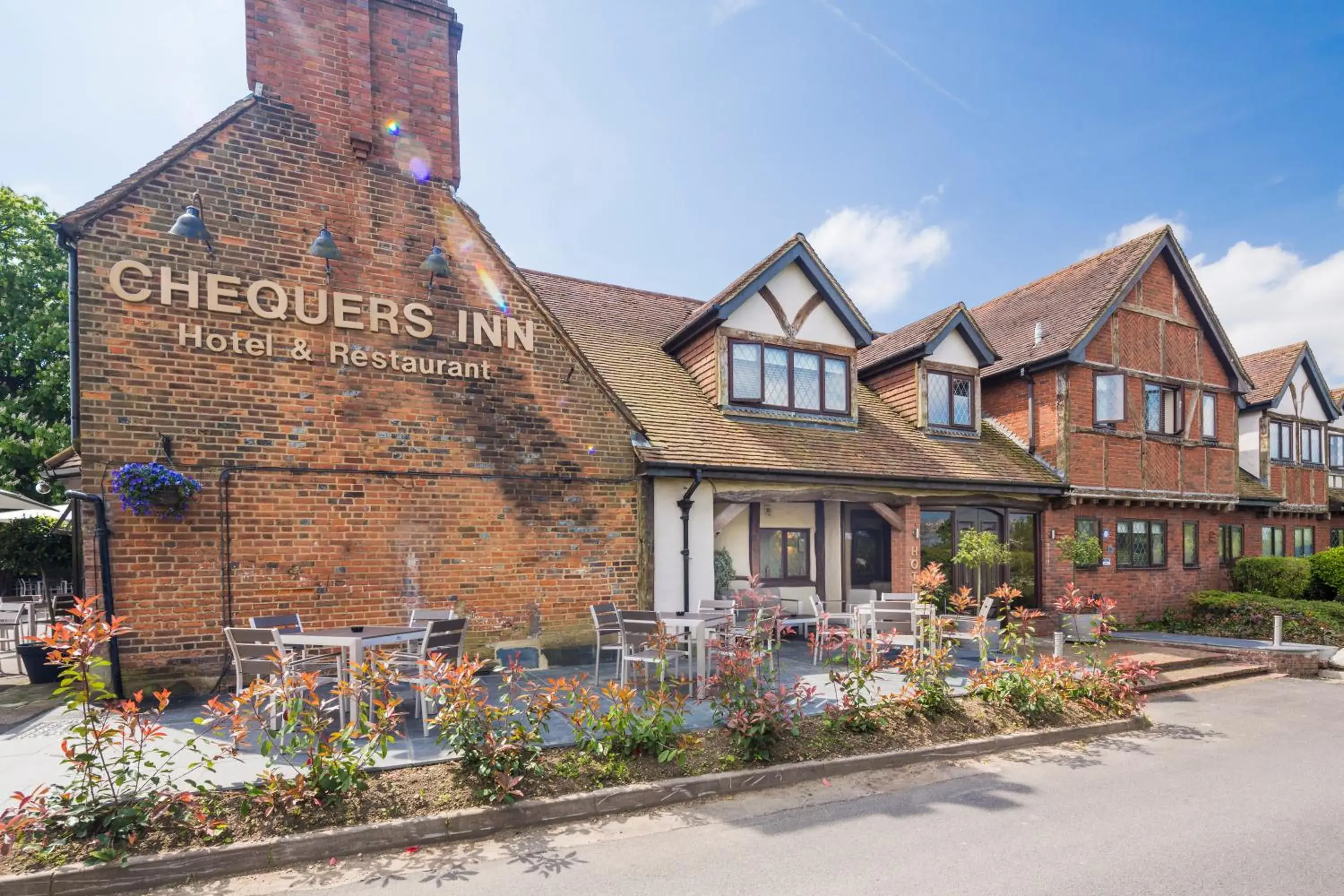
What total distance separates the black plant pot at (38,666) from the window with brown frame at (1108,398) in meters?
18.7

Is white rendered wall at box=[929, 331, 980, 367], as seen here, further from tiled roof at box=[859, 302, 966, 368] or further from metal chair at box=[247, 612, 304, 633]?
metal chair at box=[247, 612, 304, 633]

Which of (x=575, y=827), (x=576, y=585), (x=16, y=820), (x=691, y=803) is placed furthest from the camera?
(x=576, y=585)

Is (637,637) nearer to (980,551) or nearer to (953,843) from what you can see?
(953,843)

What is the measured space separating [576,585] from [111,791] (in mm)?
5531

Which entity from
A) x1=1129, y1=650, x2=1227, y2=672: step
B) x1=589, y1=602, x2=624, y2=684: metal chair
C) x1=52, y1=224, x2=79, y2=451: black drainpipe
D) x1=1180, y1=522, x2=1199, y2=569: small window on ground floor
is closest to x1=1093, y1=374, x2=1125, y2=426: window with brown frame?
x1=1180, y1=522, x2=1199, y2=569: small window on ground floor

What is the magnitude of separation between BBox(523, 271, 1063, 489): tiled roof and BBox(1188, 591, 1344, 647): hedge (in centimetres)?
528

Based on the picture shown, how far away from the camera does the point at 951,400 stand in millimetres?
14992

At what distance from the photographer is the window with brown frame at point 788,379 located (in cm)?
1277

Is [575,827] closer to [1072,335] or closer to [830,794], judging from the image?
[830,794]

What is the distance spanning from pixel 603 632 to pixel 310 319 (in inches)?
209

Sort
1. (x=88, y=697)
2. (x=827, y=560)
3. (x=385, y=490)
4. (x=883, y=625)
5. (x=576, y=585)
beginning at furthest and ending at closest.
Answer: (x=827, y=560) → (x=883, y=625) → (x=576, y=585) → (x=385, y=490) → (x=88, y=697)

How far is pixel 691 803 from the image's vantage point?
5332 millimetres

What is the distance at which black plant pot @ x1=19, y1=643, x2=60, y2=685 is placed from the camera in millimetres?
8820

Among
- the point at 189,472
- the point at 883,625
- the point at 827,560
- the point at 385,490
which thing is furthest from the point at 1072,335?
the point at 189,472
